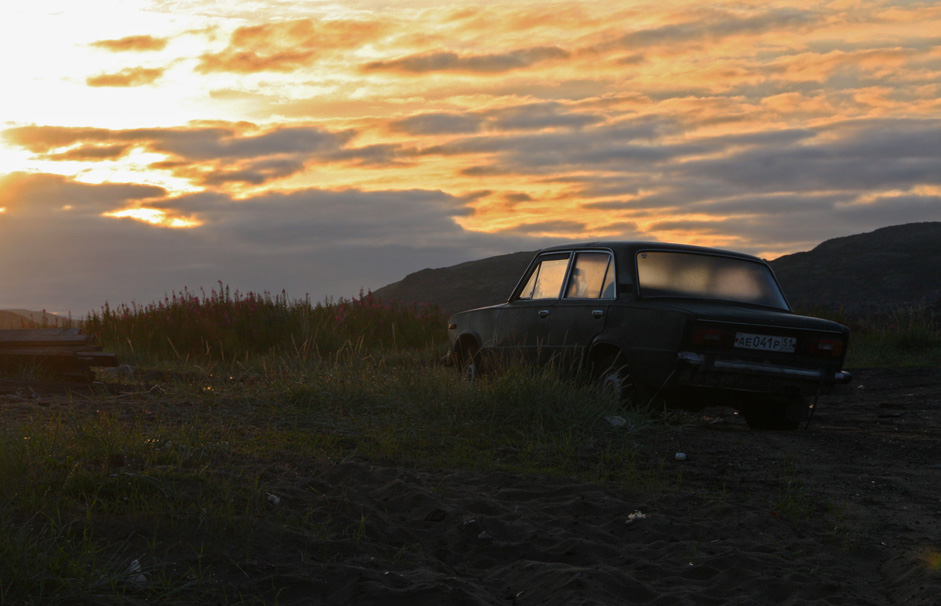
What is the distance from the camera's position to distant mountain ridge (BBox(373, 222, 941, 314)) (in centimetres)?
2617

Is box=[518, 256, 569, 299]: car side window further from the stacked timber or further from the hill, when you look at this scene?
the hill

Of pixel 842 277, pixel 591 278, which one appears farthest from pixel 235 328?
pixel 842 277

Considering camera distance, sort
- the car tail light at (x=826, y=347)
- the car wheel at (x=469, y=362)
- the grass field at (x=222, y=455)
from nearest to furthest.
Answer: the grass field at (x=222, y=455) < the car tail light at (x=826, y=347) < the car wheel at (x=469, y=362)

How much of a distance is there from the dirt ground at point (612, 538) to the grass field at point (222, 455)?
0.11 m

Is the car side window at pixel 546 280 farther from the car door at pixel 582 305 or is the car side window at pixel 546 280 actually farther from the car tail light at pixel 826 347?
the car tail light at pixel 826 347

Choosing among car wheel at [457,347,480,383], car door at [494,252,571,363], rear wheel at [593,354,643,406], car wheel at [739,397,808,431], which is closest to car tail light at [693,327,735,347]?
rear wheel at [593,354,643,406]

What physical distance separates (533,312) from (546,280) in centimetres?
39

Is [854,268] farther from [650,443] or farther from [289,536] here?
[289,536]

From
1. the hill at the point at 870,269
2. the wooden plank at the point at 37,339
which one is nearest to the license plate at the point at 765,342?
the wooden plank at the point at 37,339

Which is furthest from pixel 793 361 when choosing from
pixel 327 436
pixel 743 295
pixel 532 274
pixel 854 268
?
pixel 854 268

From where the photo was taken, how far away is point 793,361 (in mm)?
7281

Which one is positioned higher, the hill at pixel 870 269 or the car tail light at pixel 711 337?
the hill at pixel 870 269

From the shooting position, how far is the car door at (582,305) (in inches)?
312

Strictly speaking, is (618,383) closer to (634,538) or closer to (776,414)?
(776,414)
